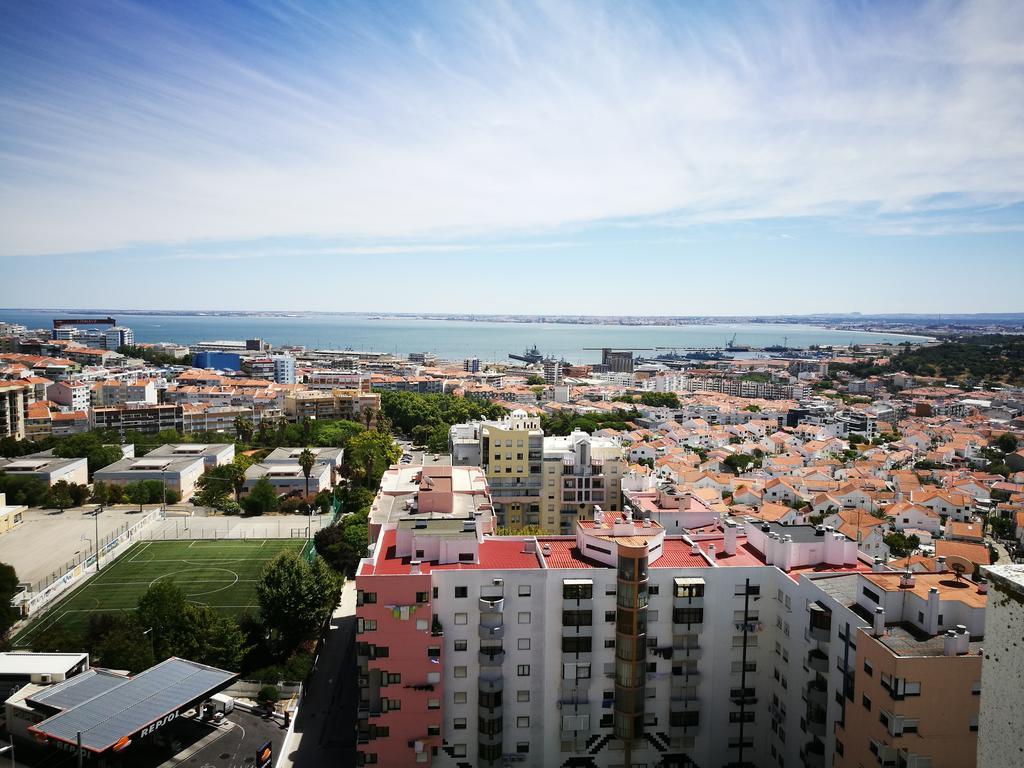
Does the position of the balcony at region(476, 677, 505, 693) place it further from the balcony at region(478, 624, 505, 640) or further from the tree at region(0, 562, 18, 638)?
the tree at region(0, 562, 18, 638)

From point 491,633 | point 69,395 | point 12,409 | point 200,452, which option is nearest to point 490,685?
point 491,633

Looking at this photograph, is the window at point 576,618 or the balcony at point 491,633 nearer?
the balcony at point 491,633

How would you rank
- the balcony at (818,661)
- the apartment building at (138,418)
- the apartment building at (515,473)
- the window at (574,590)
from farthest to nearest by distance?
1. the apartment building at (138,418)
2. the apartment building at (515,473)
3. the window at (574,590)
4. the balcony at (818,661)

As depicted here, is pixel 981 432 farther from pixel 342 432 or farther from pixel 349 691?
pixel 349 691

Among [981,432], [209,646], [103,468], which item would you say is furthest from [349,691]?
[981,432]

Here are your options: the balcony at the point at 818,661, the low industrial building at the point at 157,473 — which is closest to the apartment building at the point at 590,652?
the balcony at the point at 818,661

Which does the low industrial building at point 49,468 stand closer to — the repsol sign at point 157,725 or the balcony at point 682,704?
the repsol sign at point 157,725
